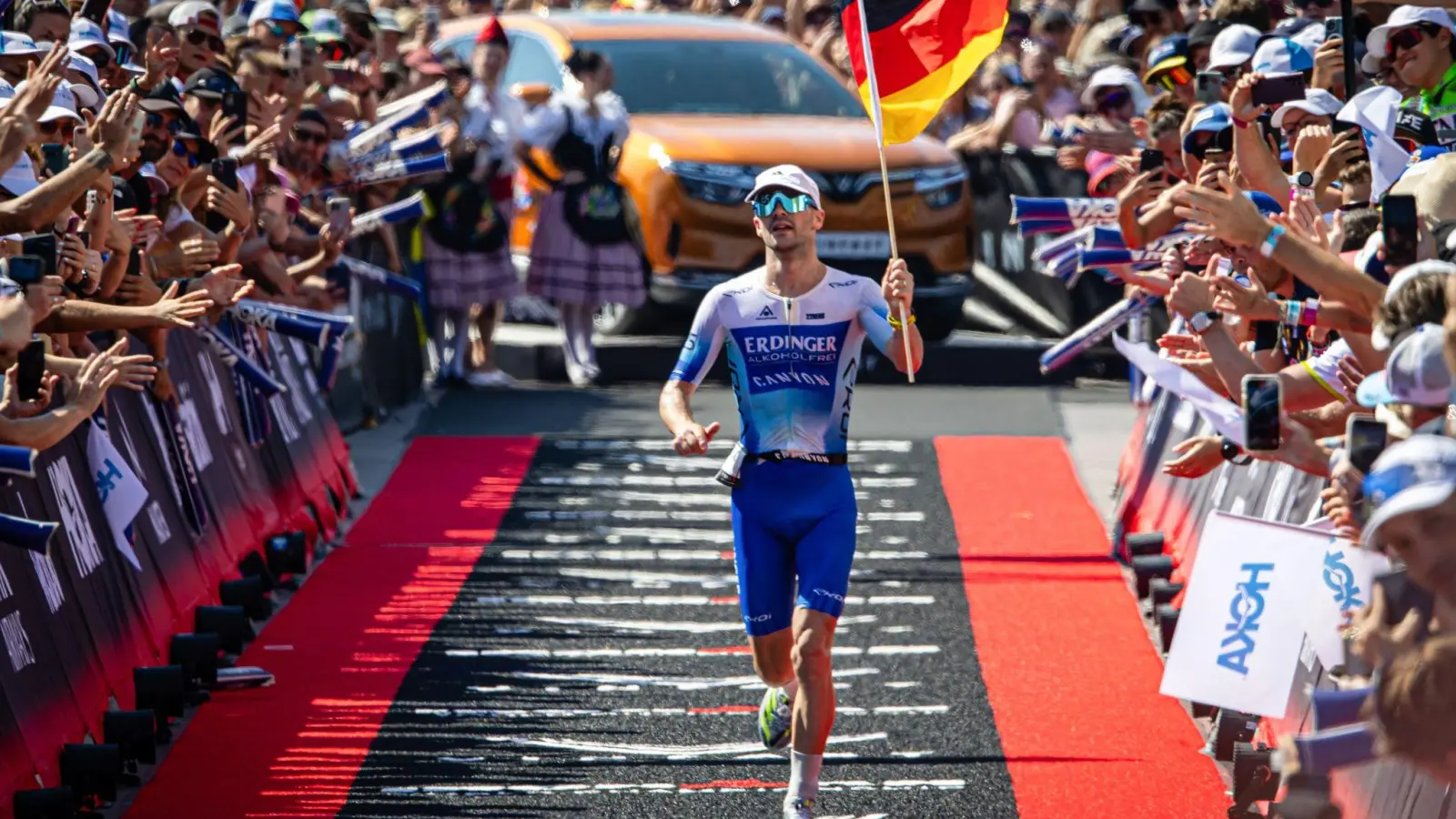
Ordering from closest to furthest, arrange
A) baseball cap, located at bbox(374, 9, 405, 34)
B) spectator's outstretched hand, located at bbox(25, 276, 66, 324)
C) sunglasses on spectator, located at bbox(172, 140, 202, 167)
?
spectator's outstretched hand, located at bbox(25, 276, 66, 324) < sunglasses on spectator, located at bbox(172, 140, 202, 167) < baseball cap, located at bbox(374, 9, 405, 34)

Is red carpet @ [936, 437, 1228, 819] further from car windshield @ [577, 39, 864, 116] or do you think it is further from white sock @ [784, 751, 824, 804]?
car windshield @ [577, 39, 864, 116]

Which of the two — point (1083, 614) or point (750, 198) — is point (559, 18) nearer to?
point (1083, 614)

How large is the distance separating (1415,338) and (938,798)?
11.2 feet

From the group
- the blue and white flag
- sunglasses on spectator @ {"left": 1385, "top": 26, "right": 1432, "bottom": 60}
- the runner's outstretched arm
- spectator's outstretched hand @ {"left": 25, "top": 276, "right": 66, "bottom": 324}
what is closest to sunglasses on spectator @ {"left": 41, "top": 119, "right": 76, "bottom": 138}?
spectator's outstretched hand @ {"left": 25, "top": 276, "right": 66, "bottom": 324}

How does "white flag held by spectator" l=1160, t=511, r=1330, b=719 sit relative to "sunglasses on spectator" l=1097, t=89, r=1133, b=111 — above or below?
above

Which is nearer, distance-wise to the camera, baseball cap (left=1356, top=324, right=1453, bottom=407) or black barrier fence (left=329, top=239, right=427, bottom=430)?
baseball cap (left=1356, top=324, right=1453, bottom=407)

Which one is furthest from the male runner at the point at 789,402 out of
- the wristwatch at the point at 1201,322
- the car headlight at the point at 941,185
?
the car headlight at the point at 941,185

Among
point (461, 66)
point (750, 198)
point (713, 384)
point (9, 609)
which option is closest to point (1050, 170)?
point (713, 384)

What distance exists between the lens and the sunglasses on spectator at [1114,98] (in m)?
14.1

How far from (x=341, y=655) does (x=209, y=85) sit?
10.8 ft

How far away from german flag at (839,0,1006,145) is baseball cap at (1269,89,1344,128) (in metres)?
1.24

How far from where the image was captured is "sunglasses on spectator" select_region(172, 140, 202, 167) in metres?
10.7

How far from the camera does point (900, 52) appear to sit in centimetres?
935

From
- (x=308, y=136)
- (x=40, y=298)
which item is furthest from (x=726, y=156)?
(x=40, y=298)
